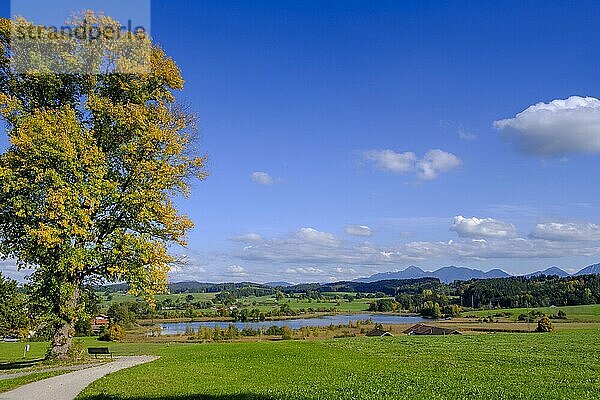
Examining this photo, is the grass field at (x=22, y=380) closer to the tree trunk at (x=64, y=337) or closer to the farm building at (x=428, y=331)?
the tree trunk at (x=64, y=337)

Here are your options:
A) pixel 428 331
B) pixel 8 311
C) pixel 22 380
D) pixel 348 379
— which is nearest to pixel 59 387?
pixel 22 380

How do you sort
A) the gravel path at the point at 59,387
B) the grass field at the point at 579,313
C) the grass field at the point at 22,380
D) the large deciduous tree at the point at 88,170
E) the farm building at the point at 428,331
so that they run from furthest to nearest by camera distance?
the grass field at the point at 579,313, the farm building at the point at 428,331, the large deciduous tree at the point at 88,170, the grass field at the point at 22,380, the gravel path at the point at 59,387

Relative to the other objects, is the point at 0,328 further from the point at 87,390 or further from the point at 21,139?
the point at 87,390

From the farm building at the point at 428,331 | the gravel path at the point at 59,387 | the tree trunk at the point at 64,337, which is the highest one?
the tree trunk at the point at 64,337

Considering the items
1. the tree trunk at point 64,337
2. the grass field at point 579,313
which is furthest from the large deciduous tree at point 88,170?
the grass field at point 579,313

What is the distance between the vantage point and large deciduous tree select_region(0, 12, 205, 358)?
22.9 meters

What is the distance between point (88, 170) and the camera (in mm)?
23672

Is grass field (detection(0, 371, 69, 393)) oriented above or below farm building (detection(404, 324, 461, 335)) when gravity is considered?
above

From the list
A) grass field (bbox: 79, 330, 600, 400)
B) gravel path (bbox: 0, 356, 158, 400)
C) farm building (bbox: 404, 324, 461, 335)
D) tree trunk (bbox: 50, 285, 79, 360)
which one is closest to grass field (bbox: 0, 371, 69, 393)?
gravel path (bbox: 0, 356, 158, 400)

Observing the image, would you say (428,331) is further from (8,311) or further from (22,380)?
(22,380)

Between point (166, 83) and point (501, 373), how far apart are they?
19.6 metres

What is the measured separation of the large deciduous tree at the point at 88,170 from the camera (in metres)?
22.9

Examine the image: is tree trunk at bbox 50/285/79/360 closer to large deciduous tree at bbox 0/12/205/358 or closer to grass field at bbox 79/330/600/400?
large deciduous tree at bbox 0/12/205/358

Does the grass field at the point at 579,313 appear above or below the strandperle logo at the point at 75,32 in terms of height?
below
